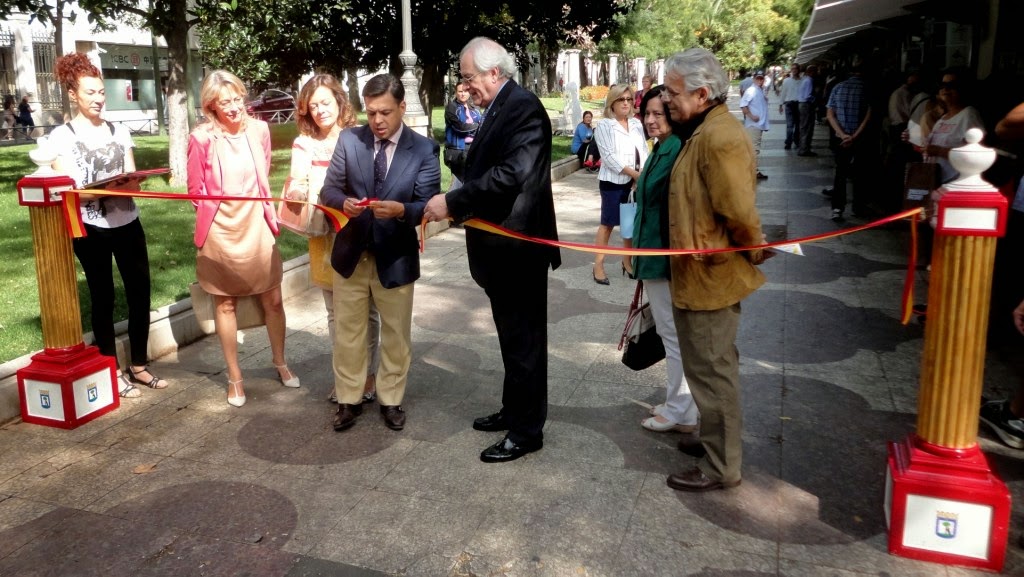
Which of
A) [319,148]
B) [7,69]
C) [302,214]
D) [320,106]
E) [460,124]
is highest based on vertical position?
[7,69]

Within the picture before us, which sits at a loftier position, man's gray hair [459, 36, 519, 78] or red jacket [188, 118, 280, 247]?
man's gray hair [459, 36, 519, 78]

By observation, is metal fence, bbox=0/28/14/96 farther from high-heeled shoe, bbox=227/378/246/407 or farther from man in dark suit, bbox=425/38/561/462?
man in dark suit, bbox=425/38/561/462

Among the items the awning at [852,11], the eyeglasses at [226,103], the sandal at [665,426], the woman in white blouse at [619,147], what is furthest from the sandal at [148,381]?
the awning at [852,11]

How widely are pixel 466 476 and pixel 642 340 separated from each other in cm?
121

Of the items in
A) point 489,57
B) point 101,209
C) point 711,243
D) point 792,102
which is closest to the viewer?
point 711,243

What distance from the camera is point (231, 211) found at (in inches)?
193

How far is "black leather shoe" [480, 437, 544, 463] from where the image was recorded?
4152 mm

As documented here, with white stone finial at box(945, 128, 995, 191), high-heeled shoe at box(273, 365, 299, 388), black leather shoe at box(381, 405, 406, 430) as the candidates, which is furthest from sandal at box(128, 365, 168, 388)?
white stone finial at box(945, 128, 995, 191)

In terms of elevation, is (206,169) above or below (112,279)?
above

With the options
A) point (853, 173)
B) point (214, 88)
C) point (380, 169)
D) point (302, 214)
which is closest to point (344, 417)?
point (302, 214)

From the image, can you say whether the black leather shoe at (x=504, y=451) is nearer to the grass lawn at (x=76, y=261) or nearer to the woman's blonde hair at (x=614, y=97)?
the grass lawn at (x=76, y=261)

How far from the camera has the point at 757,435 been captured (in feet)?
14.6

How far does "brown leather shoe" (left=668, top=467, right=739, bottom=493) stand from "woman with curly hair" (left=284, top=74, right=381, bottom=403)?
1.93 m

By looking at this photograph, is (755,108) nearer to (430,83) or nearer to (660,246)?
(430,83)
